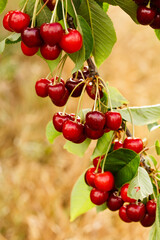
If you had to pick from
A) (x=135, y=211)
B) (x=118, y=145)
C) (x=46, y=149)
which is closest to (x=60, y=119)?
(x=118, y=145)

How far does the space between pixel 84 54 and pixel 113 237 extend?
2405 mm

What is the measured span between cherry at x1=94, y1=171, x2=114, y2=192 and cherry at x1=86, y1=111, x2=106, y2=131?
0.15 m

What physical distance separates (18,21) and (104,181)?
42 cm

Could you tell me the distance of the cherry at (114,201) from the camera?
95 cm

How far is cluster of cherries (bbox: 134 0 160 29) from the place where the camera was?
741 mm

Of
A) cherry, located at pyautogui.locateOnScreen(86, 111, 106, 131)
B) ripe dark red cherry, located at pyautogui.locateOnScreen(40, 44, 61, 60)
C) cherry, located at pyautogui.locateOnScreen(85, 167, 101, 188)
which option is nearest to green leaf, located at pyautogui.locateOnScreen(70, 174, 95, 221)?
cherry, located at pyautogui.locateOnScreen(85, 167, 101, 188)

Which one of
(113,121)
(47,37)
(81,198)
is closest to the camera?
(47,37)

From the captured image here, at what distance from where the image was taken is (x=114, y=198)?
96 cm

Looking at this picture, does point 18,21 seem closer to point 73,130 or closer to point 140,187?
point 73,130

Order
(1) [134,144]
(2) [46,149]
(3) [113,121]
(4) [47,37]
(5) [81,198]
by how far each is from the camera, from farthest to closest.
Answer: (2) [46,149] → (5) [81,198] → (1) [134,144] → (3) [113,121] → (4) [47,37]

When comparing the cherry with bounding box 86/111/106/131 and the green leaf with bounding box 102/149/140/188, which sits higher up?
the cherry with bounding box 86/111/106/131

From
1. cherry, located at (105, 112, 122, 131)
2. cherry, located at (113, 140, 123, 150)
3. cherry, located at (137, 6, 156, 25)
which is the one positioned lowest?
cherry, located at (113, 140, 123, 150)

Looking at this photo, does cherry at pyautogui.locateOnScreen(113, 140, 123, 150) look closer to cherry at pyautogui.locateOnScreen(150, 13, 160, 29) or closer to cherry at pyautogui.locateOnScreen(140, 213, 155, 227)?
cherry at pyautogui.locateOnScreen(140, 213, 155, 227)

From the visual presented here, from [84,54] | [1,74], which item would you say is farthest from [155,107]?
[1,74]
